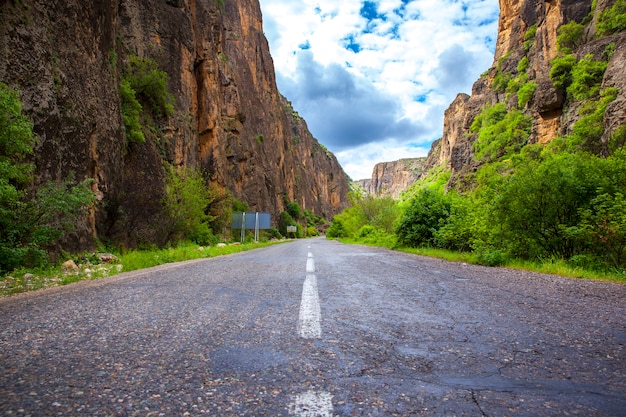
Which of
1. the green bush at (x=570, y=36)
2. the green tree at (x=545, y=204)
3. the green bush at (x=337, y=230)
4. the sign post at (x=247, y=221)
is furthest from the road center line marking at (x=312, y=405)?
the green bush at (x=337, y=230)

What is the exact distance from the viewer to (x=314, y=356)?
2279mm

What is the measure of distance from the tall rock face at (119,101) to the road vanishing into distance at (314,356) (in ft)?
31.5

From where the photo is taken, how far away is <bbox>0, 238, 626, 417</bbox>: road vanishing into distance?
1639mm

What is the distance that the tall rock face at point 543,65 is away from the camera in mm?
25828

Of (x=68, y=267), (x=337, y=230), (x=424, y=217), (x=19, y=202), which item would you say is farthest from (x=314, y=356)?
(x=337, y=230)

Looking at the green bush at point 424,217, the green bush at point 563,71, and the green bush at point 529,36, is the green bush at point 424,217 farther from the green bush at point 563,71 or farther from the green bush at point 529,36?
the green bush at point 529,36

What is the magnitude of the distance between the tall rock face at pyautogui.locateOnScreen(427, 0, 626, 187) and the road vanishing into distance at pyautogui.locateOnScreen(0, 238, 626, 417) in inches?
1027

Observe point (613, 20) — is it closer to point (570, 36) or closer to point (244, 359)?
point (570, 36)

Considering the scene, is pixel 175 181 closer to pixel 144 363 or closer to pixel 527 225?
pixel 527 225

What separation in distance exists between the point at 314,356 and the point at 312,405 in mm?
665

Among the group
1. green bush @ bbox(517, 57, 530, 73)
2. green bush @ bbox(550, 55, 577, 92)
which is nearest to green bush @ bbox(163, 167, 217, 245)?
green bush @ bbox(550, 55, 577, 92)

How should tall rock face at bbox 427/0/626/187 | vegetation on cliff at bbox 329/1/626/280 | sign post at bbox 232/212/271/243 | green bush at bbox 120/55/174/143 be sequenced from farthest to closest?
1. sign post at bbox 232/212/271/243
2. tall rock face at bbox 427/0/626/187
3. green bush at bbox 120/55/174/143
4. vegetation on cliff at bbox 329/1/626/280

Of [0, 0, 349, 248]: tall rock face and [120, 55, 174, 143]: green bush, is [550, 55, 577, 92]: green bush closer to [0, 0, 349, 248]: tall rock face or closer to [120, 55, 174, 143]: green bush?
[0, 0, 349, 248]: tall rock face

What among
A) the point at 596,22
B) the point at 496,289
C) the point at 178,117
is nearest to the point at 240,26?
the point at 178,117
